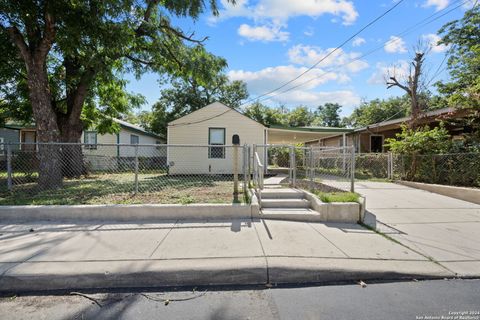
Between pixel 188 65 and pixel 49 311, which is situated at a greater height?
pixel 188 65

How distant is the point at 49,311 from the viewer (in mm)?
2873

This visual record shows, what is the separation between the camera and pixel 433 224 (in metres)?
5.87

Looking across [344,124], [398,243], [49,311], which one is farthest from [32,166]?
[344,124]

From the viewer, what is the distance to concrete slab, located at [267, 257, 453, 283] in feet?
11.7

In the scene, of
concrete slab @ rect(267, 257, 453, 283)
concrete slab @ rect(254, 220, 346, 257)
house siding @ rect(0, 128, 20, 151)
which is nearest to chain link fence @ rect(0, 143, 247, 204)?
concrete slab @ rect(254, 220, 346, 257)

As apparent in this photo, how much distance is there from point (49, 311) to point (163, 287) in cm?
113

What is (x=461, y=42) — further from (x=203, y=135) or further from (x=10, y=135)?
(x=10, y=135)

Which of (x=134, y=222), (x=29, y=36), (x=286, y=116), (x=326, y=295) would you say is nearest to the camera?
(x=326, y=295)

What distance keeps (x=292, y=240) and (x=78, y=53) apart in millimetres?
9880

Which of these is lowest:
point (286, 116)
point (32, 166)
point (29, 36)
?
point (32, 166)

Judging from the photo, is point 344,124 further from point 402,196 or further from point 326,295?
point 326,295

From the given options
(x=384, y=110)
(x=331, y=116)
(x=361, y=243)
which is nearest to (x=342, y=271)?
(x=361, y=243)

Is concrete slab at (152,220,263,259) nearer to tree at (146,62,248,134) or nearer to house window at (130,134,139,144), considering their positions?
house window at (130,134,139,144)

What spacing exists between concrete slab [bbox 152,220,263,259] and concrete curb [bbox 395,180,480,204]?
6.85 meters
